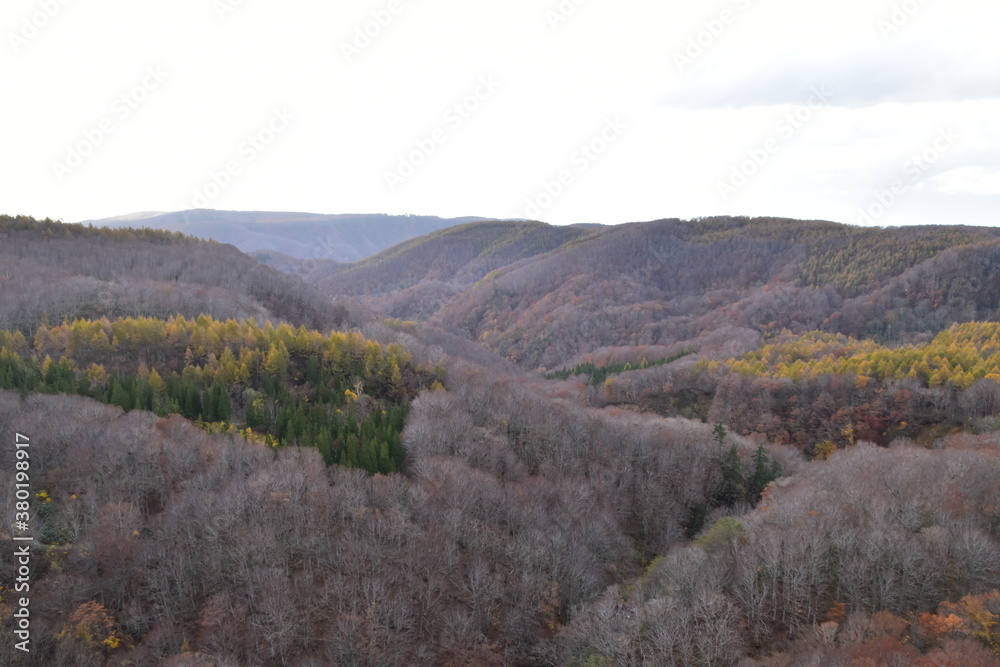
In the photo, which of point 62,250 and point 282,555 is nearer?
point 282,555

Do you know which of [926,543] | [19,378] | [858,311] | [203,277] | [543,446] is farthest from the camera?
[858,311]

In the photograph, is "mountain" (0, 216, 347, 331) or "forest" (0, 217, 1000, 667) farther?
"mountain" (0, 216, 347, 331)

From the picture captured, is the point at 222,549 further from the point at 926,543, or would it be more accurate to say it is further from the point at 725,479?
the point at 725,479

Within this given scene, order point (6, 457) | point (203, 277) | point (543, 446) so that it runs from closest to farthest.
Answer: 1. point (6, 457)
2. point (543, 446)
3. point (203, 277)

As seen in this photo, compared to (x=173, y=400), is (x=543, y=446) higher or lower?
lower

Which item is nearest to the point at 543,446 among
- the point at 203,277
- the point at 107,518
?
the point at 107,518

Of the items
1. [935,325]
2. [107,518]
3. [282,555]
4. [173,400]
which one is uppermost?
[935,325]

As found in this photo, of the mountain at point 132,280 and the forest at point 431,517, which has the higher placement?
the mountain at point 132,280

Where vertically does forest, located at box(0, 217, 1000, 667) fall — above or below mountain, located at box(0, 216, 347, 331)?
below

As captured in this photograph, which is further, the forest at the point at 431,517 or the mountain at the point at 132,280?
the mountain at the point at 132,280

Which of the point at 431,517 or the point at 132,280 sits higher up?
the point at 132,280

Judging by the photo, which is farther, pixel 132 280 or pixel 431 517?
pixel 132 280
